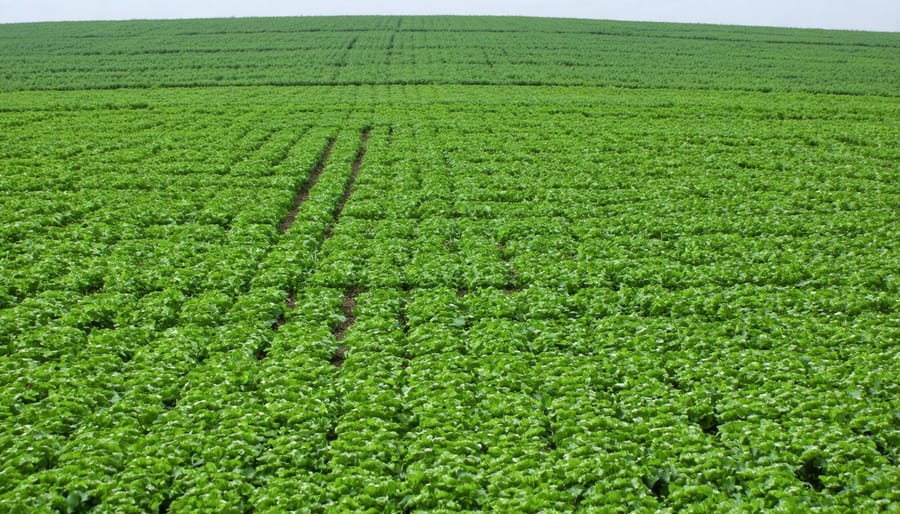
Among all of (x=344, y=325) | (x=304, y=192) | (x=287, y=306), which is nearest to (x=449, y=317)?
(x=344, y=325)

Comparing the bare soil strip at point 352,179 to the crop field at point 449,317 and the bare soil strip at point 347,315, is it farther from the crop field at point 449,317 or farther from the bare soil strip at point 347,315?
the bare soil strip at point 347,315

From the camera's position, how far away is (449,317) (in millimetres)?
13102

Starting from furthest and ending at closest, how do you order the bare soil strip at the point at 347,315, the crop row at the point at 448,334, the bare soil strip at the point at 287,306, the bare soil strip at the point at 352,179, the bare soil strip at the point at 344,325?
the bare soil strip at the point at 352,179, the bare soil strip at the point at 287,306, the bare soil strip at the point at 347,315, the bare soil strip at the point at 344,325, the crop row at the point at 448,334

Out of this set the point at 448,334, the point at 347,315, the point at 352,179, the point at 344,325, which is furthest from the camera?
the point at 352,179

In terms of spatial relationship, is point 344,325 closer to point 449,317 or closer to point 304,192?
point 449,317

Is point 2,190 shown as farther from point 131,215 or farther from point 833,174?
point 833,174

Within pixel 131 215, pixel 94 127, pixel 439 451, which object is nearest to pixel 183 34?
pixel 94 127

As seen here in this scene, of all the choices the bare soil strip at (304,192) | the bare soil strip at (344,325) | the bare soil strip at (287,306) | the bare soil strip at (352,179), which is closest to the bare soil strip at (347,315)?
the bare soil strip at (344,325)

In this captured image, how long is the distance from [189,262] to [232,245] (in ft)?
4.63

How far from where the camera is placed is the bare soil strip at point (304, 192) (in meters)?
19.4

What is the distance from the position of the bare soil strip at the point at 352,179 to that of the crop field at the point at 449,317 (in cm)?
18

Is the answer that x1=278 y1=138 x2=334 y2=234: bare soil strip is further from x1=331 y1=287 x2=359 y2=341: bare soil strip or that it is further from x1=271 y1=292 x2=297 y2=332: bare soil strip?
x1=331 y1=287 x2=359 y2=341: bare soil strip

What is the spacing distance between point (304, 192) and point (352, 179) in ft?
7.20

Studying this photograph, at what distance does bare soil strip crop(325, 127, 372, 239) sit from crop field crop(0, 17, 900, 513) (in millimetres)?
179
